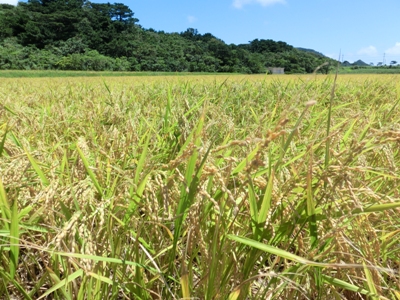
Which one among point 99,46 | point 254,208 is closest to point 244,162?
point 254,208

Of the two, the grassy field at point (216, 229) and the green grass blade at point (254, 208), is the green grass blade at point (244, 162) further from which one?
the green grass blade at point (254, 208)

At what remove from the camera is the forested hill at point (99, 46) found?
41.2m

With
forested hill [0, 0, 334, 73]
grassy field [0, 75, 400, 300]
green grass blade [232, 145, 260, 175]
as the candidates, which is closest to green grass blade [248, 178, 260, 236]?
grassy field [0, 75, 400, 300]

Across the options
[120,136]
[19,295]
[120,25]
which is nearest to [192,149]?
[19,295]

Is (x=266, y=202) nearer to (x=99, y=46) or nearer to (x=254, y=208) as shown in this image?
(x=254, y=208)

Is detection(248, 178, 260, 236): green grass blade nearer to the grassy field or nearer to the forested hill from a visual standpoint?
the grassy field

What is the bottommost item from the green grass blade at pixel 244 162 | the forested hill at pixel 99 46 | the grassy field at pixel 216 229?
the grassy field at pixel 216 229

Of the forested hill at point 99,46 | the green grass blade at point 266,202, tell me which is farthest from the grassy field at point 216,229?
the forested hill at point 99,46

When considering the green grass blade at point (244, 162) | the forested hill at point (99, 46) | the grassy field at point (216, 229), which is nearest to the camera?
the grassy field at point (216, 229)

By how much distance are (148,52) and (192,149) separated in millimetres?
52270

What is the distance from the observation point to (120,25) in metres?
59.2

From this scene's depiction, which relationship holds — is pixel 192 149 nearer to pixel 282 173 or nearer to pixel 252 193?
pixel 252 193

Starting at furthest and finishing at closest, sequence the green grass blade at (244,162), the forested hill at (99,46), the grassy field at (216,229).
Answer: the forested hill at (99,46), the green grass blade at (244,162), the grassy field at (216,229)

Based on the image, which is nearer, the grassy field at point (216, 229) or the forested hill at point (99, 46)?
the grassy field at point (216, 229)
